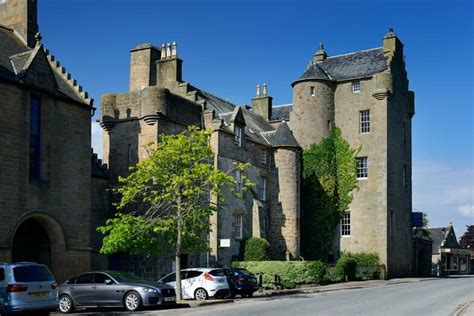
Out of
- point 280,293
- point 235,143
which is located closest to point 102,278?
point 280,293

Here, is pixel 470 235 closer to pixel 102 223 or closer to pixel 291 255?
pixel 291 255

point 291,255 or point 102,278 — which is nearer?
point 102,278

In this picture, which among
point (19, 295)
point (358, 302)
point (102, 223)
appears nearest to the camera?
point (19, 295)

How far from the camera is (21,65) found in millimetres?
30688

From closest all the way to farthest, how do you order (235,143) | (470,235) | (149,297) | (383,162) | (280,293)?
(149,297)
(280,293)
(235,143)
(383,162)
(470,235)

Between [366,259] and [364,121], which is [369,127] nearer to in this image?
[364,121]

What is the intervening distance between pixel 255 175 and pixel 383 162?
37.9ft

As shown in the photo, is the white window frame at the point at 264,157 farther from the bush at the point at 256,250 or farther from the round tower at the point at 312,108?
the bush at the point at 256,250

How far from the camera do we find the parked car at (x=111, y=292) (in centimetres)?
2420

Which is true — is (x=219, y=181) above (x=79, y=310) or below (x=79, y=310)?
above

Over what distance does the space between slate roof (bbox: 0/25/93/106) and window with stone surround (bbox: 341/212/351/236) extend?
26934 millimetres

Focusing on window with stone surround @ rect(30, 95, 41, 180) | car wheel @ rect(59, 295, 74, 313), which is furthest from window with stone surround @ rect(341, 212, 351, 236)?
car wheel @ rect(59, 295, 74, 313)

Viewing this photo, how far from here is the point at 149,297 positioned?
24156mm

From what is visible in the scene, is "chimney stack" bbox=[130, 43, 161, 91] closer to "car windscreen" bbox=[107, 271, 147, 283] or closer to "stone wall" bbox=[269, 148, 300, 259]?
"stone wall" bbox=[269, 148, 300, 259]
